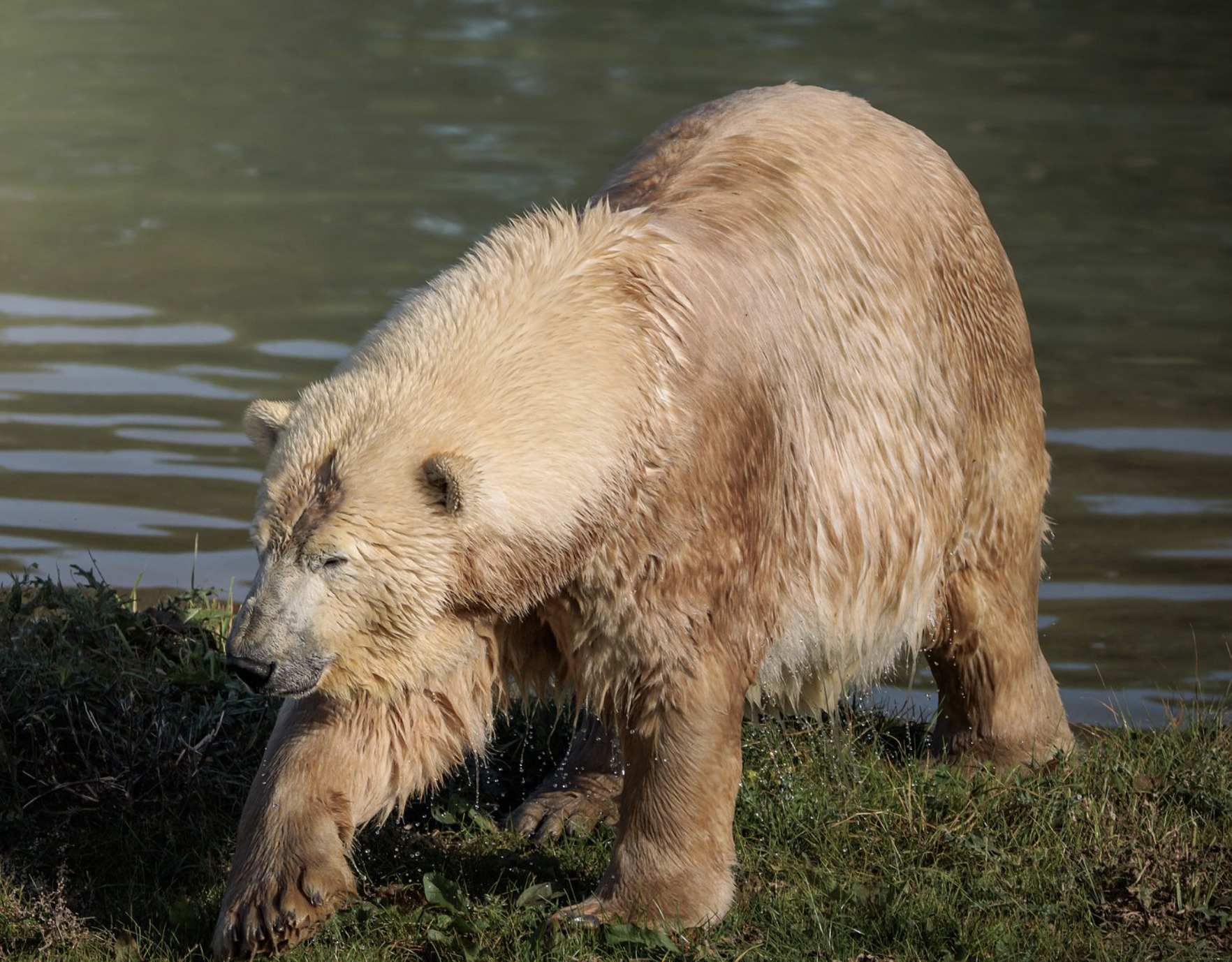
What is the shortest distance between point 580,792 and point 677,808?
102 cm

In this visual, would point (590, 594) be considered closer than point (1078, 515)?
Yes

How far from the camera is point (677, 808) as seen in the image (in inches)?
168

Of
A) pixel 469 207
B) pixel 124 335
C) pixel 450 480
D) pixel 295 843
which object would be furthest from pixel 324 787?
pixel 469 207

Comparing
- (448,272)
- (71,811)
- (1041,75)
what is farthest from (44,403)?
(1041,75)

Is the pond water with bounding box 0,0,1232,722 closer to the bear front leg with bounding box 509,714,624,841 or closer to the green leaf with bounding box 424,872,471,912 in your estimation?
the bear front leg with bounding box 509,714,624,841

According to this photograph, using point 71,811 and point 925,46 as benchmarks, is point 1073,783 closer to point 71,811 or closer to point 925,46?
point 71,811

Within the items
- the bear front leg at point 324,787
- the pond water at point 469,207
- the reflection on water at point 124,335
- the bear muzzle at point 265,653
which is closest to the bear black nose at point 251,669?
the bear muzzle at point 265,653

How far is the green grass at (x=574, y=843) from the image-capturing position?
4352mm

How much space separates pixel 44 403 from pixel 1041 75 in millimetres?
14140

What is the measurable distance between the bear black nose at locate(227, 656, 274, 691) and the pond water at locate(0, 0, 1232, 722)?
8.08 feet

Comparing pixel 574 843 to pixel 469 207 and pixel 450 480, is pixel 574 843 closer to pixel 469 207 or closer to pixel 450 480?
pixel 450 480

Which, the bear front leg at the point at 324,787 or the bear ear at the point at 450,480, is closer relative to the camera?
the bear ear at the point at 450,480

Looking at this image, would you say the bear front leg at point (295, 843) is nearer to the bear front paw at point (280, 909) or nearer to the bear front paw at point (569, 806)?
the bear front paw at point (280, 909)

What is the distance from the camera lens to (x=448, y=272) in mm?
4277
